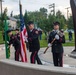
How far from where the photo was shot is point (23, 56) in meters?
9.66

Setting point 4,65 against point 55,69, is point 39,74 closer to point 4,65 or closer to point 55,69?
point 55,69

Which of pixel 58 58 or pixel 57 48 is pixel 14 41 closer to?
pixel 58 58

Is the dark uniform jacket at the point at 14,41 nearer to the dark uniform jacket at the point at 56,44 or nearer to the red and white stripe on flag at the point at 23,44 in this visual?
the red and white stripe on flag at the point at 23,44

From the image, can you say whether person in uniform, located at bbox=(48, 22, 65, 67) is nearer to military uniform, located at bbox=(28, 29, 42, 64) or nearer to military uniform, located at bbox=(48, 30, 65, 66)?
military uniform, located at bbox=(48, 30, 65, 66)

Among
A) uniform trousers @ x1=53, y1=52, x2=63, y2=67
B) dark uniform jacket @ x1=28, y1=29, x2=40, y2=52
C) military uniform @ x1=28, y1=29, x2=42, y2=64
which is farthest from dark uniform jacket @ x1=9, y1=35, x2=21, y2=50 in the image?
uniform trousers @ x1=53, y1=52, x2=63, y2=67

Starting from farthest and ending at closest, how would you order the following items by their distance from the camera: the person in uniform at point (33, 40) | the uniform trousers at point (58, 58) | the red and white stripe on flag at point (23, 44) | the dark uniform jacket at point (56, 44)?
the person in uniform at point (33, 40), the red and white stripe on flag at point (23, 44), the uniform trousers at point (58, 58), the dark uniform jacket at point (56, 44)

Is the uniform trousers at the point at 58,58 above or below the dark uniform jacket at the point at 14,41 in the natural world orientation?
below

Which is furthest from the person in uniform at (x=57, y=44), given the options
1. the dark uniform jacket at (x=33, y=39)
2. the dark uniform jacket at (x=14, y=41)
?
the dark uniform jacket at (x=14, y=41)

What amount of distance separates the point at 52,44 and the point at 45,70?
12.5 ft

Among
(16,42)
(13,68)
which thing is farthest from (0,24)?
(13,68)

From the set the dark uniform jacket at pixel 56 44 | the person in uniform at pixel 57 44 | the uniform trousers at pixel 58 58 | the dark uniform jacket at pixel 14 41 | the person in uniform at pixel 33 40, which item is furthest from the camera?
the dark uniform jacket at pixel 14 41

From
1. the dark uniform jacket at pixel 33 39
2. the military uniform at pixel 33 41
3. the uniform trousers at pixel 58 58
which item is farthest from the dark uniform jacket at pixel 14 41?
the uniform trousers at pixel 58 58

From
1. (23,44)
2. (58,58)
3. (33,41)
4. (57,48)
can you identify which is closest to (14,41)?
(33,41)

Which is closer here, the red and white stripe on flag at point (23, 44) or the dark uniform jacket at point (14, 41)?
the red and white stripe on flag at point (23, 44)
